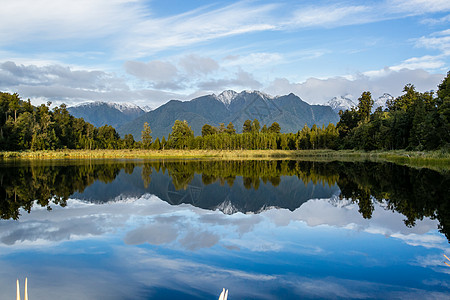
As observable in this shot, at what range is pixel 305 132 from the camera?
94000 mm

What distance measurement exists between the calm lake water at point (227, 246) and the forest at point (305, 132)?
3081 cm

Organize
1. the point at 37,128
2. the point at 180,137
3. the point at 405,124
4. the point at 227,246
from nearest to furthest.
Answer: the point at 227,246, the point at 405,124, the point at 37,128, the point at 180,137

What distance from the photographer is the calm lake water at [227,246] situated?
521 centimetres

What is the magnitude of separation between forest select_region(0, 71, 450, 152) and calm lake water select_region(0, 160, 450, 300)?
3081cm

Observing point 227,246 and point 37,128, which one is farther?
point 37,128

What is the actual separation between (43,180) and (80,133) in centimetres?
7069

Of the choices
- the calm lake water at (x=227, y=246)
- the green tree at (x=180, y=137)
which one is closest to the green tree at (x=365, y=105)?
the green tree at (x=180, y=137)

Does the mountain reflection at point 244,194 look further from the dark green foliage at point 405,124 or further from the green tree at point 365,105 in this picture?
the green tree at point 365,105

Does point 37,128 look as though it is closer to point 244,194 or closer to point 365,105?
point 244,194

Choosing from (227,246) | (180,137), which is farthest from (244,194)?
(180,137)

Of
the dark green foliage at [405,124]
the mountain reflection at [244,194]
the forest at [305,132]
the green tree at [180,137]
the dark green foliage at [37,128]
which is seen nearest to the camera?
Result: the mountain reflection at [244,194]

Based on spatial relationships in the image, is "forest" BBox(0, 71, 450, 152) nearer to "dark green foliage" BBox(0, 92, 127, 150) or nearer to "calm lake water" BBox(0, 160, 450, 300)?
"dark green foliage" BBox(0, 92, 127, 150)

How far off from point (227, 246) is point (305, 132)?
89.8 meters

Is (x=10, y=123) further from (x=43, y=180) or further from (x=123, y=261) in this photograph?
(x=123, y=261)
